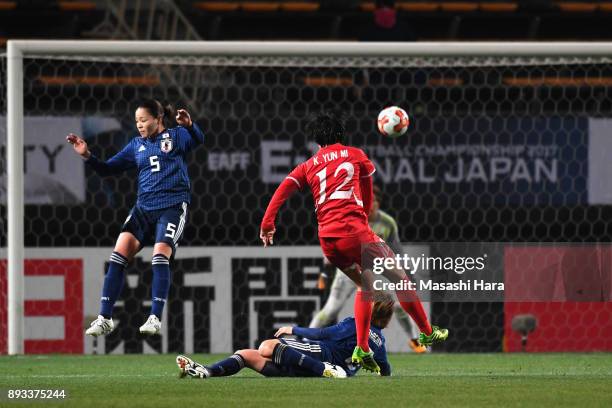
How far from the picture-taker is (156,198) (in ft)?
26.7

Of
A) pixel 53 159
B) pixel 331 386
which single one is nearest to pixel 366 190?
pixel 331 386

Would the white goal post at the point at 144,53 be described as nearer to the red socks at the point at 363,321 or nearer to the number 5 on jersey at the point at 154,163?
the number 5 on jersey at the point at 154,163

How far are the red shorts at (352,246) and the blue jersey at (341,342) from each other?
0.46 meters

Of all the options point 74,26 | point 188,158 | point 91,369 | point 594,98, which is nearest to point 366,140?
point 188,158

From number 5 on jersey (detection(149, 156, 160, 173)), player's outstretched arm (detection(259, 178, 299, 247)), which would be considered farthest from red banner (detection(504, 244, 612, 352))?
number 5 on jersey (detection(149, 156, 160, 173))

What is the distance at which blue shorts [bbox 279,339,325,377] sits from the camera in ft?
22.9

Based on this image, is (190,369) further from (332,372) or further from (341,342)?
(341,342)

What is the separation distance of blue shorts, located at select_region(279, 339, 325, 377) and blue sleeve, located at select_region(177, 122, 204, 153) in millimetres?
1799

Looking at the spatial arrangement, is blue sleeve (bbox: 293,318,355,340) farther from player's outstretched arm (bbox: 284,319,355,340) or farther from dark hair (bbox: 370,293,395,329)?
dark hair (bbox: 370,293,395,329)

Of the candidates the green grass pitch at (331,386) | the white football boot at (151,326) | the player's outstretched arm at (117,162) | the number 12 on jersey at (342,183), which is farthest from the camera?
the player's outstretched arm at (117,162)

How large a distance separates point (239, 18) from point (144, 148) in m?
7.09

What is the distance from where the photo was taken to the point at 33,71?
42.2 ft

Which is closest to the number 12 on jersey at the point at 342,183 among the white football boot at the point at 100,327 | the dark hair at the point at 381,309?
the dark hair at the point at 381,309

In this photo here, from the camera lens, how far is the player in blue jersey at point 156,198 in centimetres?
802
